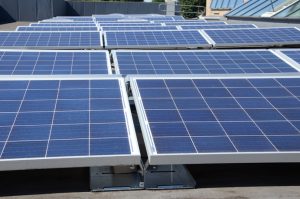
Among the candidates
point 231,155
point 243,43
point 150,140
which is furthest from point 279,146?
point 243,43

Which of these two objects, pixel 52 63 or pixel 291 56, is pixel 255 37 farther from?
pixel 52 63

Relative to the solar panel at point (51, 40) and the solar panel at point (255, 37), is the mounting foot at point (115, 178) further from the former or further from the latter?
the solar panel at point (255, 37)

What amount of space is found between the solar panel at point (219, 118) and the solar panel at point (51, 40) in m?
10.9

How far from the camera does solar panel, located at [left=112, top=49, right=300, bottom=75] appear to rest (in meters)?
13.5

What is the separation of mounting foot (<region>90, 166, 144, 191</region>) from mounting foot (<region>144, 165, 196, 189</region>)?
16 centimetres

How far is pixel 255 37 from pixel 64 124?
629 inches

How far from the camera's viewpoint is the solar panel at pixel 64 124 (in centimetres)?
692

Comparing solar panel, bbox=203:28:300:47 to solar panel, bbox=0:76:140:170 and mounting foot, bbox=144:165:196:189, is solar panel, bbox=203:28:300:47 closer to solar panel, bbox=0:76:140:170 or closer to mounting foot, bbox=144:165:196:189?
solar panel, bbox=0:76:140:170

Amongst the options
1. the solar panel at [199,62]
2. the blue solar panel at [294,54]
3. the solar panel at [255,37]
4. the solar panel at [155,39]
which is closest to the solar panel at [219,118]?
the solar panel at [199,62]

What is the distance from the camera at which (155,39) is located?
2144cm

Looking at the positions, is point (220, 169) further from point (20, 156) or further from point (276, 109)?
point (20, 156)

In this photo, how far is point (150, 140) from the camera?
7.31 m

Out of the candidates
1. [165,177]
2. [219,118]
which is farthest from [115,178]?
[219,118]

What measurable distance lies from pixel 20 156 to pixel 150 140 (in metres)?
2.00
